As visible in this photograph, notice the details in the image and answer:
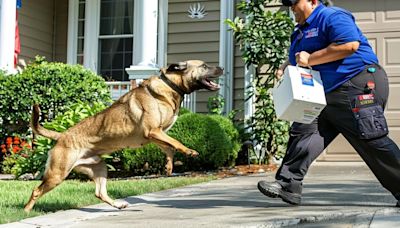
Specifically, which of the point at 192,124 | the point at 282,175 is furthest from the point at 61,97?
the point at 282,175

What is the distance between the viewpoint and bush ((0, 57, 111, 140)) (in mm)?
9914

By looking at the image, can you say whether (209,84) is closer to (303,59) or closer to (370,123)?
(303,59)

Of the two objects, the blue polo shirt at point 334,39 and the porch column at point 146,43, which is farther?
the porch column at point 146,43

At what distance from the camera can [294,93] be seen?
15.0ft

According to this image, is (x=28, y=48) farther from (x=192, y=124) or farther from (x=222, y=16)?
(x=192, y=124)

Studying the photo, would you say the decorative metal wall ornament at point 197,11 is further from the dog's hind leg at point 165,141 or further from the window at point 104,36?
the dog's hind leg at point 165,141

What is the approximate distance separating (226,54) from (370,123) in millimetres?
6201

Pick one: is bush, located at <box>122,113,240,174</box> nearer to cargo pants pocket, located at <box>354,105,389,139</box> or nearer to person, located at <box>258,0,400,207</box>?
person, located at <box>258,0,400,207</box>

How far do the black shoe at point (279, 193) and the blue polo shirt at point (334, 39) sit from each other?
2.90 feet

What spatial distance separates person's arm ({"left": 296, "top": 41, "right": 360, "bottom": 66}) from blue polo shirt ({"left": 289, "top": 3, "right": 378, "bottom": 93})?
0.14 ft

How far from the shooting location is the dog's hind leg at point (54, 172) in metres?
5.19

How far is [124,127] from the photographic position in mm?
5367

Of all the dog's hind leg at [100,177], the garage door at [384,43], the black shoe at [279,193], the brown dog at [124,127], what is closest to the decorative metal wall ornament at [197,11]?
the garage door at [384,43]

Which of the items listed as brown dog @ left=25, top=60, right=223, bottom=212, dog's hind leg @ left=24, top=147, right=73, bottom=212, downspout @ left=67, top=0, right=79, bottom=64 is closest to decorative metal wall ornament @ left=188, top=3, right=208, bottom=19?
downspout @ left=67, top=0, right=79, bottom=64
